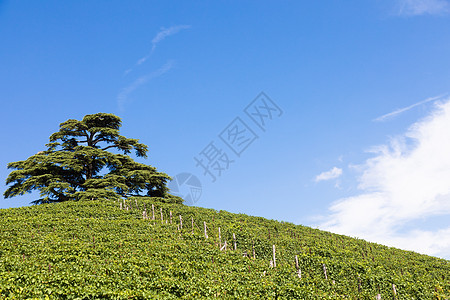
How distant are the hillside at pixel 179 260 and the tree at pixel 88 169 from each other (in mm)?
4082

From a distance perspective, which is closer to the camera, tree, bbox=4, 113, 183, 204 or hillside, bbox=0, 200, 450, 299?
hillside, bbox=0, 200, 450, 299

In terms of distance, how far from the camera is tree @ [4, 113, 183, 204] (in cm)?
3253

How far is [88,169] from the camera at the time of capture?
35656mm

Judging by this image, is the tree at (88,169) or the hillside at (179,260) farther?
the tree at (88,169)

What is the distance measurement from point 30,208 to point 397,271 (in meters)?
29.2

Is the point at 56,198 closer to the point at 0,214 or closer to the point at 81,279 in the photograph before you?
the point at 0,214

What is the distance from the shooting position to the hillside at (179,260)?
505 inches

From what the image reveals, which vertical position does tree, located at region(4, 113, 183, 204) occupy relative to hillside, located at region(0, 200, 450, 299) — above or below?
above

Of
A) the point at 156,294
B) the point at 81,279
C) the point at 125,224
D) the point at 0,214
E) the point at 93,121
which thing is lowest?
the point at 156,294

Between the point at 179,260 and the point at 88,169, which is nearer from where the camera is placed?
the point at 179,260

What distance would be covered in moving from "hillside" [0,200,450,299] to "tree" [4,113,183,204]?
4.08 m

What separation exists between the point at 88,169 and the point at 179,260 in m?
22.7

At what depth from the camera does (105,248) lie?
17.6 metres

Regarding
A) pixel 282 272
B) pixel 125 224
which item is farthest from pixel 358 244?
pixel 125 224
